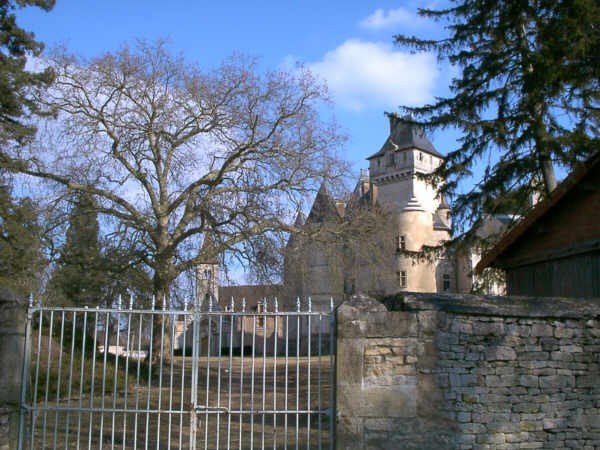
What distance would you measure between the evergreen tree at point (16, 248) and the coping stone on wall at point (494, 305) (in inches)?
524

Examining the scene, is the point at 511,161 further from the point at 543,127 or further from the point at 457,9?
the point at 457,9

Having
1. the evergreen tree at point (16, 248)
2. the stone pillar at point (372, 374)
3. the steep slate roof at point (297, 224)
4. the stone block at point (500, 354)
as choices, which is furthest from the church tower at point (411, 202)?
the stone pillar at point (372, 374)

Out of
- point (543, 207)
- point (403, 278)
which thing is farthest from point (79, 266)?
point (403, 278)

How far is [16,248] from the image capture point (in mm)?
17266

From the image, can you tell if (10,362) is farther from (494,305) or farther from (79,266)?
(79,266)

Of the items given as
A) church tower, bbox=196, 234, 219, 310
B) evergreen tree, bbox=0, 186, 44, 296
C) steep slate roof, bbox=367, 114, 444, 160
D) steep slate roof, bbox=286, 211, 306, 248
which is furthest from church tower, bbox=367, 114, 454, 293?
evergreen tree, bbox=0, 186, 44, 296

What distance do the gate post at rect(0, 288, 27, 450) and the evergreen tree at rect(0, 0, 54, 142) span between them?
11.7 m

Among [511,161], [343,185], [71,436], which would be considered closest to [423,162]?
[343,185]

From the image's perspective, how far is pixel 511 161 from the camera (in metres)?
15.9

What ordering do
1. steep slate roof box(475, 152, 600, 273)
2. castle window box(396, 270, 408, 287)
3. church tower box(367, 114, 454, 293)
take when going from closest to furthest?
steep slate roof box(475, 152, 600, 273)
castle window box(396, 270, 408, 287)
church tower box(367, 114, 454, 293)

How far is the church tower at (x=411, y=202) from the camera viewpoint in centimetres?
4366

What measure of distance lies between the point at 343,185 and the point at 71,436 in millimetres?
13367

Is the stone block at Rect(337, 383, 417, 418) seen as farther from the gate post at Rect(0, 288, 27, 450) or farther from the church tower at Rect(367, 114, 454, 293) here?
the church tower at Rect(367, 114, 454, 293)

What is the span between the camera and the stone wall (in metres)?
6.67
